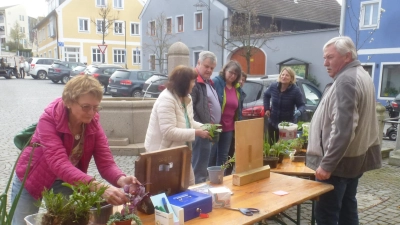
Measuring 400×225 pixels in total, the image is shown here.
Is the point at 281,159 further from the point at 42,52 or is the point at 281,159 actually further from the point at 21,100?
the point at 42,52

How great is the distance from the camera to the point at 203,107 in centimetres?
399

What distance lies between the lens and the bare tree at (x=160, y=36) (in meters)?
26.6

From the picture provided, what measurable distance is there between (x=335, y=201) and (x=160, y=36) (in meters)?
26.0

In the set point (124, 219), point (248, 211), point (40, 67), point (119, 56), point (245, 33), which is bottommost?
point (248, 211)

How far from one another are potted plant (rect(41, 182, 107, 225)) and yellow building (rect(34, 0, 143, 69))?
34813 millimetres

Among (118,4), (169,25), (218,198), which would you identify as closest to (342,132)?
(218,198)

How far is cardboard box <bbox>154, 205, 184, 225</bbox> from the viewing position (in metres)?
1.90

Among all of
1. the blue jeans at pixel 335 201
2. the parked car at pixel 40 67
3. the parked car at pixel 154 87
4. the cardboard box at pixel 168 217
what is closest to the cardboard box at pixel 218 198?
the cardboard box at pixel 168 217

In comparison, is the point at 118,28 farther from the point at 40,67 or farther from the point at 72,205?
the point at 72,205

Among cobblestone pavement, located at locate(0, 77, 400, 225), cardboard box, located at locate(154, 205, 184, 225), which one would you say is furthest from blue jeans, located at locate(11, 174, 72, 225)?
cobblestone pavement, located at locate(0, 77, 400, 225)

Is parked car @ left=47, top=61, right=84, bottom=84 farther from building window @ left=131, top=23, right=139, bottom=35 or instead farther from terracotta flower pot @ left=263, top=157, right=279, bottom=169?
terracotta flower pot @ left=263, top=157, right=279, bottom=169

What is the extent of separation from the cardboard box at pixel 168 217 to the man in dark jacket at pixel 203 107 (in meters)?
1.87

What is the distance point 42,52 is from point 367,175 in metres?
48.5

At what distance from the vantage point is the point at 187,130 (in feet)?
10.4
